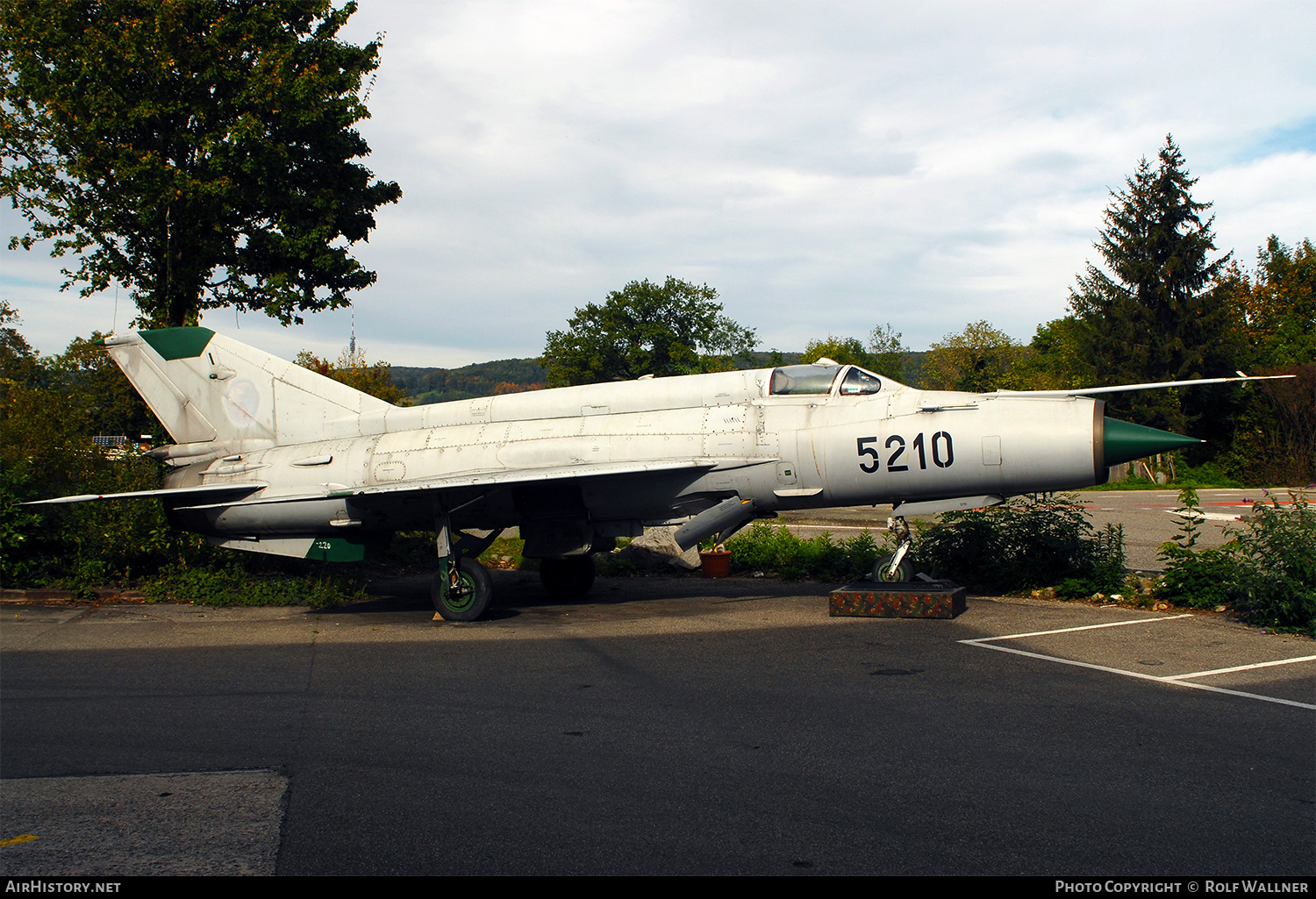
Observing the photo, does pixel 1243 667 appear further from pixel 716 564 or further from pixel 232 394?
pixel 232 394

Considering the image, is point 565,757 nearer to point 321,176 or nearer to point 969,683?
point 969,683

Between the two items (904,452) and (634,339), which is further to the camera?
(634,339)

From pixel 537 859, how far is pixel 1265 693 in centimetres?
565

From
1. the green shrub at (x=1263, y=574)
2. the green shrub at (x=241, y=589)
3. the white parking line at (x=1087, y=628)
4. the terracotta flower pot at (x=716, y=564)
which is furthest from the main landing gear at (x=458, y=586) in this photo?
the green shrub at (x=1263, y=574)

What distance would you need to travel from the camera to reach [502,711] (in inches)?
252

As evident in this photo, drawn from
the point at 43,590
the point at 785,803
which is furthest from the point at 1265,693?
Answer: the point at 43,590

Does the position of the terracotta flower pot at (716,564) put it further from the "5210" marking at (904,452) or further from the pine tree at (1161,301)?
the pine tree at (1161,301)

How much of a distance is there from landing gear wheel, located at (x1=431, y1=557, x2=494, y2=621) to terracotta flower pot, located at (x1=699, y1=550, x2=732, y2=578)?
15.3 feet

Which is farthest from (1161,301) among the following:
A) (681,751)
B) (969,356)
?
(681,751)

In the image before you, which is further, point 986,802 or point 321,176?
point 321,176

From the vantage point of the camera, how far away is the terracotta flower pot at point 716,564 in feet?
47.6

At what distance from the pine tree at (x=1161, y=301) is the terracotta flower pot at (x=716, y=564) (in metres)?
31.6

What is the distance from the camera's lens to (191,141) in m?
14.5

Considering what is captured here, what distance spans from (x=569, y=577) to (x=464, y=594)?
2277mm
